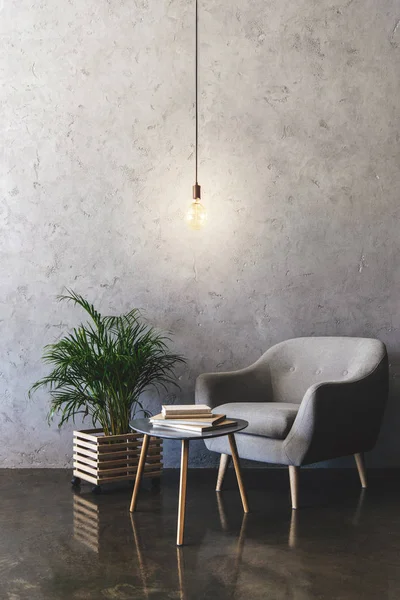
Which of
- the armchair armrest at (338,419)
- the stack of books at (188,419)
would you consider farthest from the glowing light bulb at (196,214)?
the stack of books at (188,419)

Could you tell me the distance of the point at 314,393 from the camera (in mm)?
3523

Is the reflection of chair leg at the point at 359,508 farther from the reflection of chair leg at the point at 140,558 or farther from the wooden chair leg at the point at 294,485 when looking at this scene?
the reflection of chair leg at the point at 140,558

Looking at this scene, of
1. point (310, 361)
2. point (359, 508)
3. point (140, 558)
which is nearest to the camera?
point (140, 558)

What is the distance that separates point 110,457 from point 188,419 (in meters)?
0.94

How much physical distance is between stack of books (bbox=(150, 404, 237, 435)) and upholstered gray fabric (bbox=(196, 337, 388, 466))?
0.43m

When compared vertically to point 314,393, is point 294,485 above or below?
below

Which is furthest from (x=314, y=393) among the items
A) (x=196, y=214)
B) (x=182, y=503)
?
(x=196, y=214)

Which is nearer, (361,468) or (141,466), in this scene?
(141,466)

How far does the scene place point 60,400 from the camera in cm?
414

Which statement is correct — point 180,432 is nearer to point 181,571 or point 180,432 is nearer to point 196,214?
point 181,571

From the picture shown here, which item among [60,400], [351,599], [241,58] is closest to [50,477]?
[60,400]

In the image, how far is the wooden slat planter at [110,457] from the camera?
3959 mm

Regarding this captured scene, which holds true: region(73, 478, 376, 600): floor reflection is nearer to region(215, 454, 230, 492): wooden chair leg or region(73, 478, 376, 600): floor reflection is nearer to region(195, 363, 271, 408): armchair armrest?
region(215, 454, 230, 492): wooden chair leg

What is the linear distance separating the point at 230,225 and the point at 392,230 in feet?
3.45
